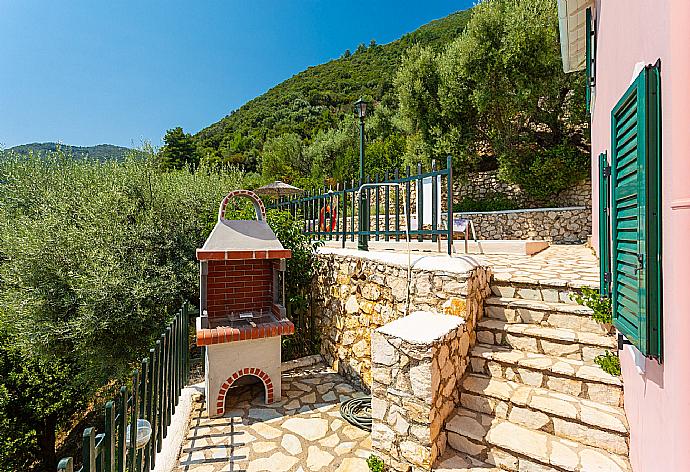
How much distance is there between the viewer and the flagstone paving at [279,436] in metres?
3.13

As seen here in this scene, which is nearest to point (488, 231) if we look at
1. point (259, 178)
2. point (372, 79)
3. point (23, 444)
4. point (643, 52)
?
point (643, 52)

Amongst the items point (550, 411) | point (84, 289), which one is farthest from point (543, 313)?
point (84, 289)

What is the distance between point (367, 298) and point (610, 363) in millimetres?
2519

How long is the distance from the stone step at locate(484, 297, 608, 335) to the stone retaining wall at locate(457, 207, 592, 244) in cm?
903

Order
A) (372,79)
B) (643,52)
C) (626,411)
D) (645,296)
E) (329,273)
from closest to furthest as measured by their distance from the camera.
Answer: (645,296) < (643,52) < (626,411) < (329,273) < (372,79)

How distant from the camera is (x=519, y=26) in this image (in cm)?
1178

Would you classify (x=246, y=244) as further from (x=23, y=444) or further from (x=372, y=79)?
(x=372, y=79)

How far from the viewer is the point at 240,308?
4945mm

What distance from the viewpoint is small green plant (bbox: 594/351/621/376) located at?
286 cm

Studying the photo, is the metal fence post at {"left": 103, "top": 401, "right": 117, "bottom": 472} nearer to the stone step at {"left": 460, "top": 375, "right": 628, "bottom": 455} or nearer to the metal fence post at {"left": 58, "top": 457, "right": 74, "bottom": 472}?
the metal fence post at {"left": 58, "top": 457, "right": 74, "bottom": 472}

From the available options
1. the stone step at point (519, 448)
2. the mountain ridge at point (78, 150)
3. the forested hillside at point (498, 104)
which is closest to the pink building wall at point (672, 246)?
the stone step at point (519, 448)

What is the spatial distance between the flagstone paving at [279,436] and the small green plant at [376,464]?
0.09 metres

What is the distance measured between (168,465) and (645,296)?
11.6 feet

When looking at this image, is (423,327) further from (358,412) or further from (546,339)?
(358,412)
